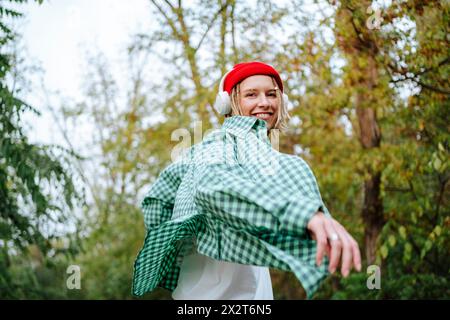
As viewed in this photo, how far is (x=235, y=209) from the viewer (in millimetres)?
1366

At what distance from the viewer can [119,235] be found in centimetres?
927

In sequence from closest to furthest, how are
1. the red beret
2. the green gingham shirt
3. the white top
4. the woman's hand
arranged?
the woman's hand < the green gingham shirt < the white top < the red beret

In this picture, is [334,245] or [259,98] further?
[259,98]

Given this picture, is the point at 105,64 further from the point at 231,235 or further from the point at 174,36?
the point at 231,235

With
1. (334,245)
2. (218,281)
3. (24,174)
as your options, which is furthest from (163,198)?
(24,174)

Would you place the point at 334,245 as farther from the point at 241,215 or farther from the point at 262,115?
the point at 262,115

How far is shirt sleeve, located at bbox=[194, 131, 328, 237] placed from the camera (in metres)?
1.26

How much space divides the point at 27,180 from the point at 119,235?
5710 mm

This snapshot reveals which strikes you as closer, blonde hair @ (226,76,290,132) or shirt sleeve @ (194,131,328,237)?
shirt sleeve @ (194,131,328,237)

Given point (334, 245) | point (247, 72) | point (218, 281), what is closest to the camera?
point (334, 245)

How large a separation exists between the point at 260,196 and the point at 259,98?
29.6 inches

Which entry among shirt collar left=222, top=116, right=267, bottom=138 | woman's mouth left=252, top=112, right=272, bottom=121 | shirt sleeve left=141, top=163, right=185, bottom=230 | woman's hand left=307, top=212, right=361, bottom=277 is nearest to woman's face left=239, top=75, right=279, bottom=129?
woman's mouth left=252, top=112, right=272, bottom=121

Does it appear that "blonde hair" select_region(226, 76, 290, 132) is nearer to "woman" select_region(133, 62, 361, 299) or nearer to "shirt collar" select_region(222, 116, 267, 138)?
"woman" select_region(133, 62, 361, 299)
